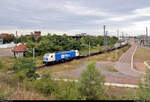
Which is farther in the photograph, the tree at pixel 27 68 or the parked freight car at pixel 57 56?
the parked freight car at pixel 57 56

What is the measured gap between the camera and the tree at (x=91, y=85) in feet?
24.5

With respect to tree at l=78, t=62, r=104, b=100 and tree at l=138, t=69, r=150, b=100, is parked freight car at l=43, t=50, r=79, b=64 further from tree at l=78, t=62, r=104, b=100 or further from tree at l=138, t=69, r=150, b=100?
tree at l=138, t=69, r=150, b=100

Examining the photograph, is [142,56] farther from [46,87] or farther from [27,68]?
[46,87]

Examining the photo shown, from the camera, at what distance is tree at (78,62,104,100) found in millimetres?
Result: 7475

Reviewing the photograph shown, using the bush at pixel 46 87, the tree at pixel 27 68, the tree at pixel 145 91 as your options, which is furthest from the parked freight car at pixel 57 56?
the tree at pixel 145 91

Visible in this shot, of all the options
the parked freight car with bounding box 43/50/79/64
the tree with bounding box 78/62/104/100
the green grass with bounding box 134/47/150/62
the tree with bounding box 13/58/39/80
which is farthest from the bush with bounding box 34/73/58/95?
the green grass with bounding box 134/47/150/62

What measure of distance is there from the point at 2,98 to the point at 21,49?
99.6 ft

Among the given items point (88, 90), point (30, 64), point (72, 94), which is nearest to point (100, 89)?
point (88, 90)

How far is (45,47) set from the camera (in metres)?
34.6

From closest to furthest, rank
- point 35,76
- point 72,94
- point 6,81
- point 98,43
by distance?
point 72,94, point 6,81, point 35,76, point 98,43

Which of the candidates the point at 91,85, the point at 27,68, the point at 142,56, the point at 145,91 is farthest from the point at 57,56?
the point at 142,56

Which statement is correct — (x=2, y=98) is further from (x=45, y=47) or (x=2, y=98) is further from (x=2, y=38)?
(x=2, y=38)

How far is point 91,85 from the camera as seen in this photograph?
25.3 ft

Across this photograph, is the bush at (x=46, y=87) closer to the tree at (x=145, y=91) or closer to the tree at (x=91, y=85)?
the tree at (x=91, y=85)
